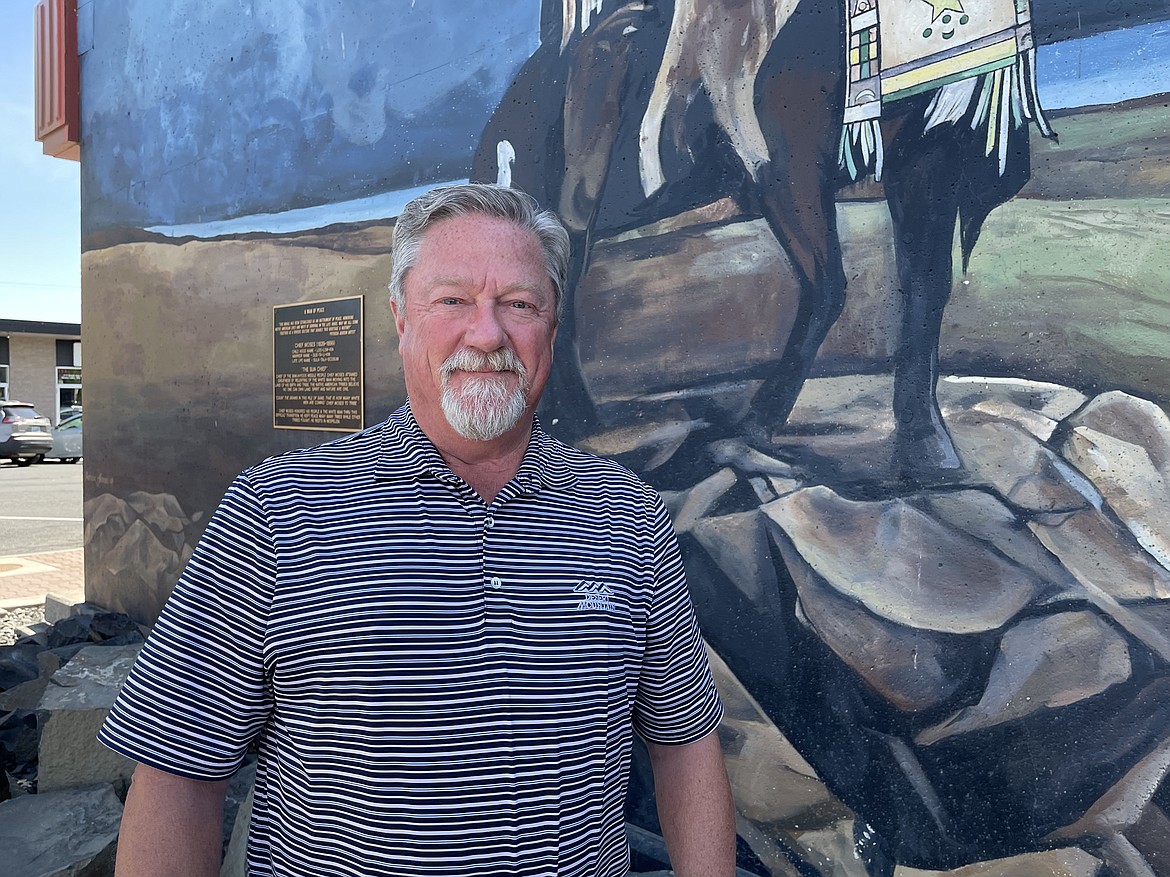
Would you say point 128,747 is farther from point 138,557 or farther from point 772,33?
point 138,557

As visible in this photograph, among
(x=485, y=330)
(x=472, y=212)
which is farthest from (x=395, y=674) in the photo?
(x=472, y=212)

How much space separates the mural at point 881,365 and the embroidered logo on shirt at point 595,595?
1.40 m

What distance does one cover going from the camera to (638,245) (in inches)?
121

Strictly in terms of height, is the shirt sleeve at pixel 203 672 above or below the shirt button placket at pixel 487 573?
below

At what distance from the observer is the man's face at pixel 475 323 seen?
1437mm

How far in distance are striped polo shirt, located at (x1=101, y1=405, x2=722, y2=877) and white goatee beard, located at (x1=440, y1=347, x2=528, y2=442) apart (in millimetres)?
92

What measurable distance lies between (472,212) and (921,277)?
5.03 ft

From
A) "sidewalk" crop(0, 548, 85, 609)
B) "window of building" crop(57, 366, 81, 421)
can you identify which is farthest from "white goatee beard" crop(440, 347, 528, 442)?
"window of building" crop(57, 366, 81, 421)

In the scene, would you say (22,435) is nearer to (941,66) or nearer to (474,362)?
(474,362)

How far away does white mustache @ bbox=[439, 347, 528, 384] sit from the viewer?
1452mm

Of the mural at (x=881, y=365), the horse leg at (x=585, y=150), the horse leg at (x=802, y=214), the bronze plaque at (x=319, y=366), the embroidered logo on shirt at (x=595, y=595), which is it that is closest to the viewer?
the embroidered logo on shirt at (x=595, y=595)

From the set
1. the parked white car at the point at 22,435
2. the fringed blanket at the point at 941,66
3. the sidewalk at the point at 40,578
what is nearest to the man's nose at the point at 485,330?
the fringed blanket at the point at 941,66

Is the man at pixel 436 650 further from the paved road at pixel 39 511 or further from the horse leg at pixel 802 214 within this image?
the paved road at pixel 39 511

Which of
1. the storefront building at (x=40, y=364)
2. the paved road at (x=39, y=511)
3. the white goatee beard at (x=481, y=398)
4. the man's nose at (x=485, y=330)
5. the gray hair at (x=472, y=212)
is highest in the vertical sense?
the storefront building at (x=40, y=364)
